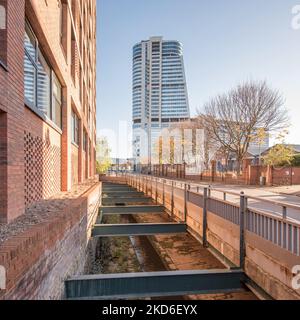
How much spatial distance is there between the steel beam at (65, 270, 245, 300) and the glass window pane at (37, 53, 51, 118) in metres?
5.53

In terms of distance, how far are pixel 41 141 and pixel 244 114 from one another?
2794 centimetres

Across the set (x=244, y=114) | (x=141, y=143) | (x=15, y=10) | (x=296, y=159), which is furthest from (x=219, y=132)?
(x=141, y=143)

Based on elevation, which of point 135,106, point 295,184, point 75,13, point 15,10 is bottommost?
point 295,184

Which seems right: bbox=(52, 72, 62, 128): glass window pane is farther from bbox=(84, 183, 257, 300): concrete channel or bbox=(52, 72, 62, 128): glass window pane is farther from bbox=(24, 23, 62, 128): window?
bbox=(84, 183, 257, 300): concrete channel

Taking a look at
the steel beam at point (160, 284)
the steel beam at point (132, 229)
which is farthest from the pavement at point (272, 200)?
the steel beam at point (132, 229)

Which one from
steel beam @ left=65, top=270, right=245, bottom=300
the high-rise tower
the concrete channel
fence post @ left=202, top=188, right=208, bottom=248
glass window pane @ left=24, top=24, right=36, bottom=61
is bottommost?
the concrete channel

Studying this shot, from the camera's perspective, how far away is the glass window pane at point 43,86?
8.76 m

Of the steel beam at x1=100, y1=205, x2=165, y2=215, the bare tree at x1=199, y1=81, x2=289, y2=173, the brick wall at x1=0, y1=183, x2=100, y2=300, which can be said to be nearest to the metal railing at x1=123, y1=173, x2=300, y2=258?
the brick wall at x1=0, y1=183, x2=100, y2=300

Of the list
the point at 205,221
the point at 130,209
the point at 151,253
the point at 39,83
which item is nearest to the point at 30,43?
the point at 39,83

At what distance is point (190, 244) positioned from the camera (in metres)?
14.2

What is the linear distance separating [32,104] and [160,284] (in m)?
5.54

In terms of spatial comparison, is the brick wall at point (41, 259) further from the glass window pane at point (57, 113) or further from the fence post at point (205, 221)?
the glass window pane at point (57, 113)

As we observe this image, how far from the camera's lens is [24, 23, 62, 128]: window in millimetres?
7574
